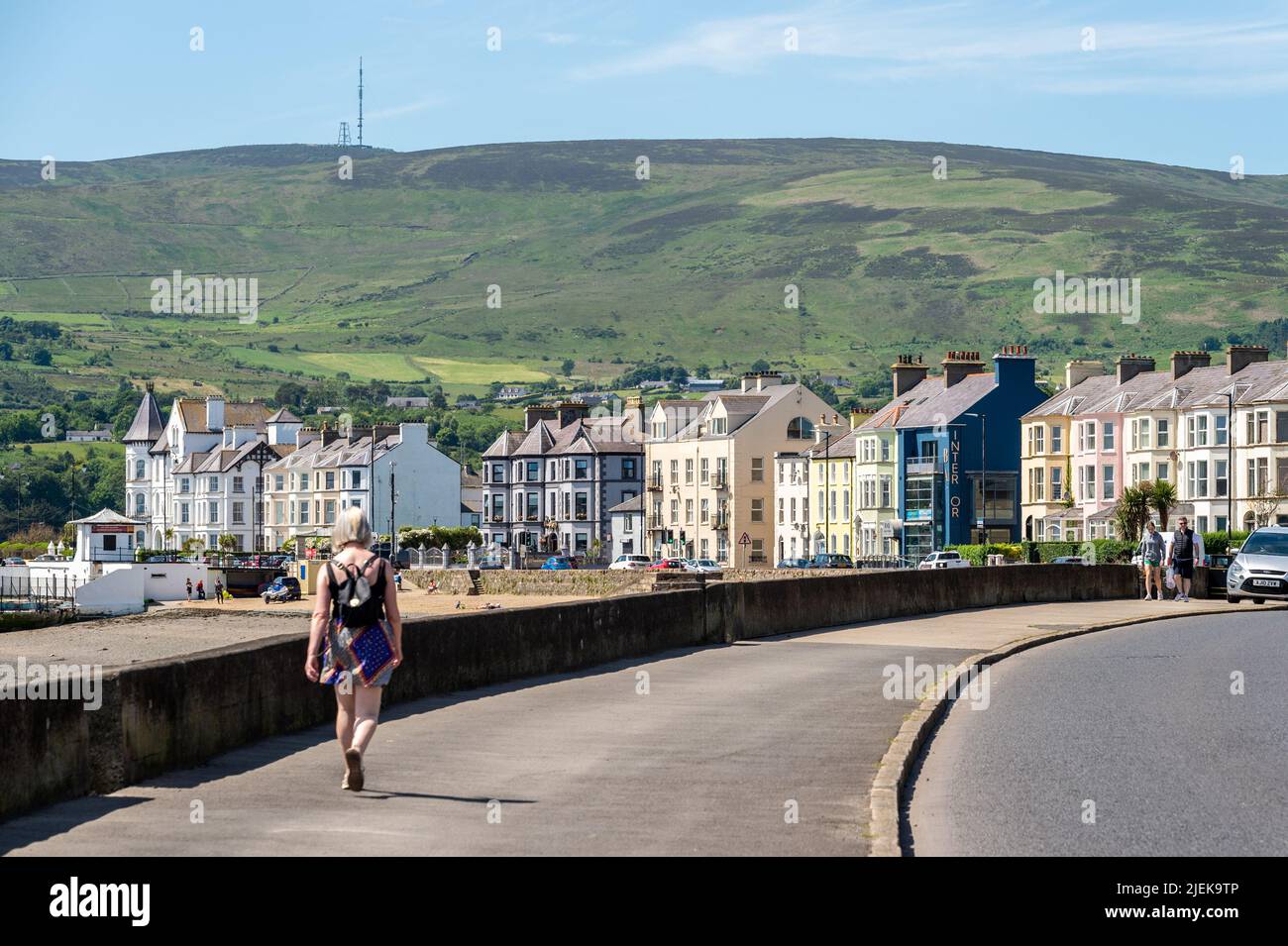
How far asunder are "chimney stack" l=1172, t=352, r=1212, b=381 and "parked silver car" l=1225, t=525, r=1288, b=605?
48.7 meters

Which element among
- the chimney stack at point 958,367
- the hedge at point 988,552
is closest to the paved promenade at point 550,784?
the hedge at point 988,552

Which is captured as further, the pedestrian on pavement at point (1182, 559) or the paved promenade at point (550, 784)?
the pedestrian on pavement at point (1182, 559)

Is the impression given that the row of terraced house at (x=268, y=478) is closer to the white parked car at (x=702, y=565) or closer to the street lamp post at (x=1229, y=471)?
the white parked car at (x=702, y=565)

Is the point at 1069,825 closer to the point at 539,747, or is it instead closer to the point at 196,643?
the point at 539,747

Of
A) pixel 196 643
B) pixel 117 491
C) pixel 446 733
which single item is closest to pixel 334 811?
pixel 446 733

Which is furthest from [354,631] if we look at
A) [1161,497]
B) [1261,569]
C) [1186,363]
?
[1186,363]

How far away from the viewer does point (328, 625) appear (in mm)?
12820

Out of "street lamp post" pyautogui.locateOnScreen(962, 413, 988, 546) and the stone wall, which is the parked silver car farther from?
"street lamp post" pyautogui.locateOnScreen(962, 413, 988, 546)

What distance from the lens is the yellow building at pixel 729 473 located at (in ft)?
348

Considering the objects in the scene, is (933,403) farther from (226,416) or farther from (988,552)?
(226,416)

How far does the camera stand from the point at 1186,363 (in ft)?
291

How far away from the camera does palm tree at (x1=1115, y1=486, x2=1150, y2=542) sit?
224 feet

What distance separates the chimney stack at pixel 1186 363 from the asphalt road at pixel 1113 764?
6507 cm
